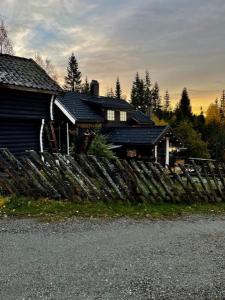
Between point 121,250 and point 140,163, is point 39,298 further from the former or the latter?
point 140,163

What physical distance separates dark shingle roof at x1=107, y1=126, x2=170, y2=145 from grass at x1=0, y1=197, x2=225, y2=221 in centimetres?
2242

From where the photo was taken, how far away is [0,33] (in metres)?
40.8

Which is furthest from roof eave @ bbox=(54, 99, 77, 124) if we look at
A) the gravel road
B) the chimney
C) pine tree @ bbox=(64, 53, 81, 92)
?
pine tree @ bbox=(64, 53, 81, 92)

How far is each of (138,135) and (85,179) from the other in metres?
24.7

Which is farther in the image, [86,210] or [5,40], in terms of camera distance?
[5,40]

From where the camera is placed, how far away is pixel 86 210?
33.3 ft

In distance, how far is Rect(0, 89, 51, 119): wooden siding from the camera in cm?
1534

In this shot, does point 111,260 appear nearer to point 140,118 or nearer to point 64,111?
point 64,111

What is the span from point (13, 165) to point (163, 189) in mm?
4609

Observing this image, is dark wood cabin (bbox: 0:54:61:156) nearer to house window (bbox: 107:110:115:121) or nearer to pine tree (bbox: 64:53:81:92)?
house window (bbox: 107:110:115:121)

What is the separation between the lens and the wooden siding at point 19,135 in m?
16.0

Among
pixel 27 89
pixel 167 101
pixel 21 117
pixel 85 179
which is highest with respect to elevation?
pixel 167 101

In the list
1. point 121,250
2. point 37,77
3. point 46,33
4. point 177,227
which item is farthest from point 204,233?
point 46,33

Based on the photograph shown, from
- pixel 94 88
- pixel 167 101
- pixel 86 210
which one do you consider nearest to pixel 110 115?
pixel 94 88
